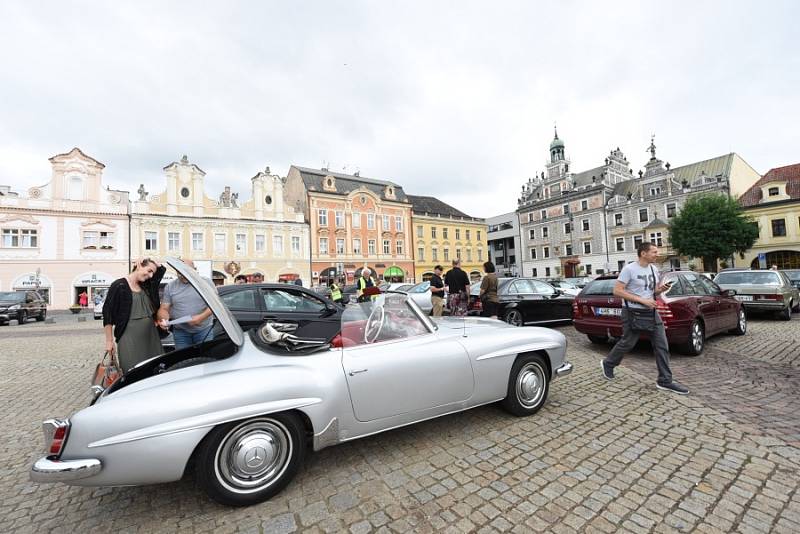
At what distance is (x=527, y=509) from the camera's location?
2.26 m

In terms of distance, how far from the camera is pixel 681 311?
5.75m

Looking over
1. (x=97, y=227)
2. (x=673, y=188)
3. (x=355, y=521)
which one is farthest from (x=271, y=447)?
(x=673, y=188)

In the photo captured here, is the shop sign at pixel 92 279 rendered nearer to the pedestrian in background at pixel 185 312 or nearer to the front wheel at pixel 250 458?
the pedestrian in background at pixel 185 312

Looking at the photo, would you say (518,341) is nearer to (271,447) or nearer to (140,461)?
(271,447)

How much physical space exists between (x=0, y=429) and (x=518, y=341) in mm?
5495

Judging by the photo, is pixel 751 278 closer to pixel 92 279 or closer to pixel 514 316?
pixel 514 316

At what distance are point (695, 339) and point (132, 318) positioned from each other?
26.4 feet

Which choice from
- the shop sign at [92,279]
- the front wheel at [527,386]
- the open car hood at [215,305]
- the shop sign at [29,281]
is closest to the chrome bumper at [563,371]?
the front wheel at [527,386]

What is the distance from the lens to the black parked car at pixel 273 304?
6.02m

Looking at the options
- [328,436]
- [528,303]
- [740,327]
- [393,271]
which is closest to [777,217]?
[393,271]

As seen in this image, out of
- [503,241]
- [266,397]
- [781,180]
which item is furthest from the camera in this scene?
[503,241]

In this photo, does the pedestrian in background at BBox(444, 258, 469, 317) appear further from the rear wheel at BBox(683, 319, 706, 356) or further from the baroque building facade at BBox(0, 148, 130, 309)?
the baroque building facade at BBox(0, 148, 130, 309)

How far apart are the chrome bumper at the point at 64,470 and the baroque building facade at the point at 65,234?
101ft

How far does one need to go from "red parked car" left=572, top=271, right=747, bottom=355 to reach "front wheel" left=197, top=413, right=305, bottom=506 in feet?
18.2
